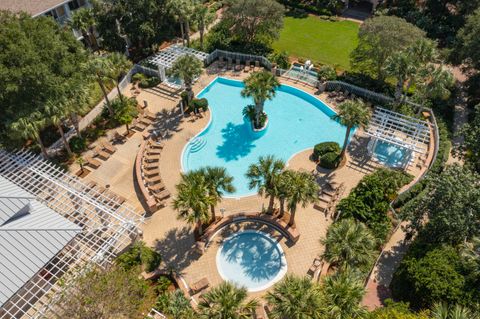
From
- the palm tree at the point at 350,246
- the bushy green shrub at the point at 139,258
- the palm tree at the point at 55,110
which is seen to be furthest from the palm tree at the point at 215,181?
the palm tree at the point at 55,110

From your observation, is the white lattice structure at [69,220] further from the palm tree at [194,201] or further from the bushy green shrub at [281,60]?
the bushy green shrub at [281,60]

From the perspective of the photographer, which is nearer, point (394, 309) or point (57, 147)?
point (394, 309)

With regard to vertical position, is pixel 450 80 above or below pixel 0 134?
above

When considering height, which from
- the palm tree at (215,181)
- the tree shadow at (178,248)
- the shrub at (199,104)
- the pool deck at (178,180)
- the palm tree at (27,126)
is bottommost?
the tree shadow at (178,248)

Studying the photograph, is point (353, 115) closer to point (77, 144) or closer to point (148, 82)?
point (148, 82)

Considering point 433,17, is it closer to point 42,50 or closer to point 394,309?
point 394,309

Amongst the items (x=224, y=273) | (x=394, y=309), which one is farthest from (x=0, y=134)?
(x=394, y=309)

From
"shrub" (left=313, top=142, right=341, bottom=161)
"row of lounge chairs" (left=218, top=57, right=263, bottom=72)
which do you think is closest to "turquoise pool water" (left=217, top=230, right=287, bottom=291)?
"shrub" (left=313, top=142, right=341, bottom=161)
